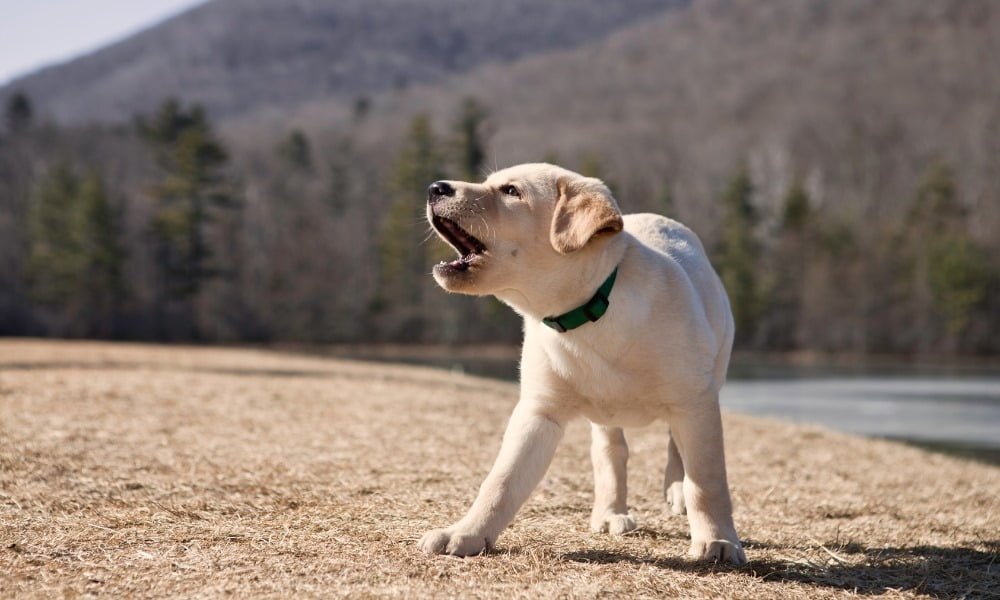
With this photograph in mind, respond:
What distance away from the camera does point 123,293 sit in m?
48.7

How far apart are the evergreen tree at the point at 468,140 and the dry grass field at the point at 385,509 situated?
44257 millimetres

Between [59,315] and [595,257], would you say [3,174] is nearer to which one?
[59,315]

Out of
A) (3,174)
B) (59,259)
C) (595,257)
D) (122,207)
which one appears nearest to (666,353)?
(595,257)

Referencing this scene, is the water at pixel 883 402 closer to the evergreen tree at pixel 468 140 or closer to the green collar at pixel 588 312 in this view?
the green collar at pixel 588 312

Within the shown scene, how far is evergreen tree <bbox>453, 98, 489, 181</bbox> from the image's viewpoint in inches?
2098

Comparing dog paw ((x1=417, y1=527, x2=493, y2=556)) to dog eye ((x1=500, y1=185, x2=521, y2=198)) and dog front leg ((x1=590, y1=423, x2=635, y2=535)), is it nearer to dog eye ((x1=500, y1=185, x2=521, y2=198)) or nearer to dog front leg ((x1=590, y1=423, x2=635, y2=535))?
dog front leg ((x1=590, y1=423, x2=635, y2=535))

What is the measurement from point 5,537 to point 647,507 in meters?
3.34

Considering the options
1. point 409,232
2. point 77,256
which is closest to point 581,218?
point 77,256

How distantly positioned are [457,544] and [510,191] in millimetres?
1521

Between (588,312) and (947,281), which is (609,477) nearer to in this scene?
(588,312)

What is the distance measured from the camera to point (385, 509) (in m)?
5.17

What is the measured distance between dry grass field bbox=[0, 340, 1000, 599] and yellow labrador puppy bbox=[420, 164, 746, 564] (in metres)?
0.27

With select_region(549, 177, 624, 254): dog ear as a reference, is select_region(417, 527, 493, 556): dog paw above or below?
below

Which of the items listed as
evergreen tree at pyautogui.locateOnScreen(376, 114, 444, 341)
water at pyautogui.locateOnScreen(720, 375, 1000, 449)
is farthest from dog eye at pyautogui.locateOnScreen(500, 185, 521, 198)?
evergreen tree at pyautogui.locateOnScreen(376, 114, 444, 341)
